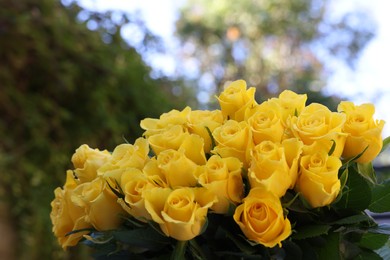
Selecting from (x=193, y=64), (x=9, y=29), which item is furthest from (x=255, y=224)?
(x=193, y=64)

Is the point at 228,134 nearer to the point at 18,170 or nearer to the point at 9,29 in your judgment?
the point at 18,170

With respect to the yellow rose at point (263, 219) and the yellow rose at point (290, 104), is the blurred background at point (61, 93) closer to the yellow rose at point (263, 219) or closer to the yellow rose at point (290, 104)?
the yellow rose at point (290, 104)

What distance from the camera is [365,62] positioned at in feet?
30.0

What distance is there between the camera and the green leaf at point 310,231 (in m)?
0.46

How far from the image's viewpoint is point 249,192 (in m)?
0.47

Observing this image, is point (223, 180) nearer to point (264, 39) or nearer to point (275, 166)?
point (275, 166)

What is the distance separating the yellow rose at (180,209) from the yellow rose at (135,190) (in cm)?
1

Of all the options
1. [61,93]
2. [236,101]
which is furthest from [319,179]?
[61,93]

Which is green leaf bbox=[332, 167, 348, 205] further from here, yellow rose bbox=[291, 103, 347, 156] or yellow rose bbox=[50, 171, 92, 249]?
yellow rose bbox=[50, 171, 92, 249]

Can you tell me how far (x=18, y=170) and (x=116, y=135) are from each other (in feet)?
1.08

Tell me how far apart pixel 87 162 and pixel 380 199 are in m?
0.31

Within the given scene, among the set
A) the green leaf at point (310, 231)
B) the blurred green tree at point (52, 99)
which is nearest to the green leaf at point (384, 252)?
the green leaf at point (310, 231)

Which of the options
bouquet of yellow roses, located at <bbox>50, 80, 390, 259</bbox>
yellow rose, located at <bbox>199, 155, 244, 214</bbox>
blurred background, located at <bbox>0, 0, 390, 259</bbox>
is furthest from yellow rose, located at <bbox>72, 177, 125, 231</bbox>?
blurred background, located at <bbox>0, 0, 390, 259</bbox>

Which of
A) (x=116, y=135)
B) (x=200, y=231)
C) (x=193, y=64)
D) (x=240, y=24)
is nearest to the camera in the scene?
(x=200, y=231)
